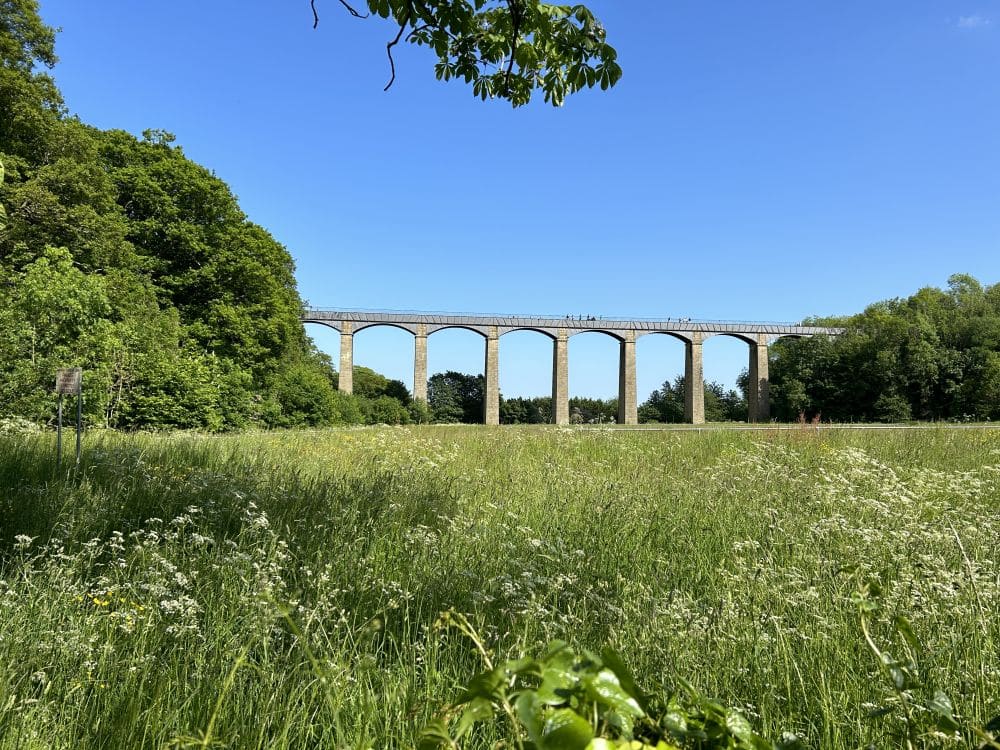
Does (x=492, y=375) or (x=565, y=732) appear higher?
(x=492, y=375)

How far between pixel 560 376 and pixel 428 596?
149 feet

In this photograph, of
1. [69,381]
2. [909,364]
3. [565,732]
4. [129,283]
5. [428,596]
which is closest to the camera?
[565,732]

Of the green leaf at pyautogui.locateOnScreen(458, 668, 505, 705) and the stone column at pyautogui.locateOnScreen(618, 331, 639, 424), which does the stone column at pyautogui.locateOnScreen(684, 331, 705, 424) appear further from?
the green leaf at pyautogui.locateOnScreen(458, 668, 505, 705)

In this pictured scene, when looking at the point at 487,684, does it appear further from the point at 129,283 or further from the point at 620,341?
the point at 620,341

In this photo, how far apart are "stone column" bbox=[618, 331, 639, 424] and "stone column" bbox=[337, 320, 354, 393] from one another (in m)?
22.1

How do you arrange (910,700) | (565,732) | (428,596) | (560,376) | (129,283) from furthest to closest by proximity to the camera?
(560,376), (129,283), (428,596), (910,700), (565,732)

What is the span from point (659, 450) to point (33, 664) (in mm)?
7871

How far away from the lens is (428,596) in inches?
98.6

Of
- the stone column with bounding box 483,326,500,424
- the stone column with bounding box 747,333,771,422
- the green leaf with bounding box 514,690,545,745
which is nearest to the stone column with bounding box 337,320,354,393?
the stone column with bounding box 483,326,500,424

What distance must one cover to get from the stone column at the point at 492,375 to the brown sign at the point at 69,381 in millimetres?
40741

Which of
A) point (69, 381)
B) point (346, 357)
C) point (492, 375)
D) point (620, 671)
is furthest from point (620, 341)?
point (620, 671)

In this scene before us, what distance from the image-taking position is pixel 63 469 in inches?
201

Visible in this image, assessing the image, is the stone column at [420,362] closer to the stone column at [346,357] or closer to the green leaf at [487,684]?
the stone column at [346,357]

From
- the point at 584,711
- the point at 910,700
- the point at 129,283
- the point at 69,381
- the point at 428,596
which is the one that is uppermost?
the point at 129,283
